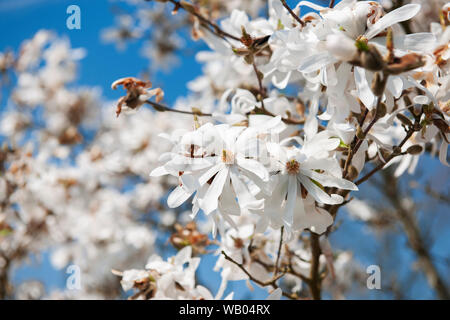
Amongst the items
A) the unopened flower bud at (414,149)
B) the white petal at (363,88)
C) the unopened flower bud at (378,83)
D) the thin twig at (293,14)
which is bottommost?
the unopened flower bud at (414,149)

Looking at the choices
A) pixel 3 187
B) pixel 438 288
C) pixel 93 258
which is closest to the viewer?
pixel 3 187

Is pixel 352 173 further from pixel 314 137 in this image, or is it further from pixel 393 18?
pixel 393 18

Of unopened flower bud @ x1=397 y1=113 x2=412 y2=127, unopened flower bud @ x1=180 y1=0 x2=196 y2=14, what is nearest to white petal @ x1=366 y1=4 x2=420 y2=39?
unopened flower bud @ x1=397 y1=113 x2=412 y2=127

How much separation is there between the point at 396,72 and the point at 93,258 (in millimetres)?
2231

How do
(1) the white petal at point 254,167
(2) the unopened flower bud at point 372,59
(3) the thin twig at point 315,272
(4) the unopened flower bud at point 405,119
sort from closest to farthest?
(2) the unopened flower bud at point 372,59 < (1) the white petal at point 254,167 < (4) the unopened flower bud at point 405,119 < (3) the thin twig at point 315,272

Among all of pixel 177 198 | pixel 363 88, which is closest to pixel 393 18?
pixel 363 88

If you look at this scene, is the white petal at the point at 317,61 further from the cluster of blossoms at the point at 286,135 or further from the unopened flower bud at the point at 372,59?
the unopened flower bud at the point at 372,59

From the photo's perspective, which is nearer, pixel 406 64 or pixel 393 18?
pixel 406 64

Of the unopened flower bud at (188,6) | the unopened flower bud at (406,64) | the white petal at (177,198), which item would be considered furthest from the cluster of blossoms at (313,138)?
the unopened flower bud at (188,6)

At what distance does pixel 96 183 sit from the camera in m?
2.91

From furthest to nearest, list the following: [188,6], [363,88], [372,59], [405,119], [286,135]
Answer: [188,6] < [286,135] < [405,119] < [363,88] < [372,59]

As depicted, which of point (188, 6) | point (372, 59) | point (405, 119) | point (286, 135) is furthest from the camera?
point (188, 6)
